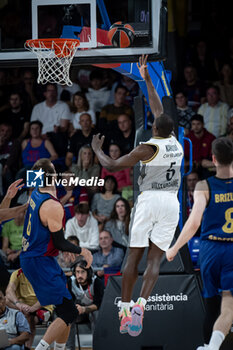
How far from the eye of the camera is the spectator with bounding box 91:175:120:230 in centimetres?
755

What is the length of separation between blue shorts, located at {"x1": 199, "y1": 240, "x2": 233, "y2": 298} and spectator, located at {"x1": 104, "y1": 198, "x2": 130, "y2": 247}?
1.05 m

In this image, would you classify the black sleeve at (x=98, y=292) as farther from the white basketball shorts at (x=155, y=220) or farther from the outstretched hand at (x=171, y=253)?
the outstretched hand at (x=171, y=253)

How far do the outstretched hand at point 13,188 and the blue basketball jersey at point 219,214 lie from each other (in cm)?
222

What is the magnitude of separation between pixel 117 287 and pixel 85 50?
2.72 meters

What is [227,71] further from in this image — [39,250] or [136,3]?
[39,250]

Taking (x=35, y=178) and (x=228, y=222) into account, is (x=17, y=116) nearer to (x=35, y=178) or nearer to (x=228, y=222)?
(x=35, y=178)

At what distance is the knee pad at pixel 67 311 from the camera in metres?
7.04

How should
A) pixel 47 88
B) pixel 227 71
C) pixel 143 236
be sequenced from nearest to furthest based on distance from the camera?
pixel 143 236 < pixel 47 88 < pixel 227 71

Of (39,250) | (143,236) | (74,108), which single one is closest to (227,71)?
(74,108)

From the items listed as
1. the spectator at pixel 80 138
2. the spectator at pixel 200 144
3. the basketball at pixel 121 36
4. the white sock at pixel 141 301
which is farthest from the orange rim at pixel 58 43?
the white sock at pixel 141 301

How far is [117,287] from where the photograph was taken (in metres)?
7.41

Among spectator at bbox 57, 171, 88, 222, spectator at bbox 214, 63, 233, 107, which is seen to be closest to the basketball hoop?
spectator at bbox 57, 171, 88, 222

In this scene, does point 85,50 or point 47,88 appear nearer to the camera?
point 85,50

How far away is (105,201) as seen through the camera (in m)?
7.62
